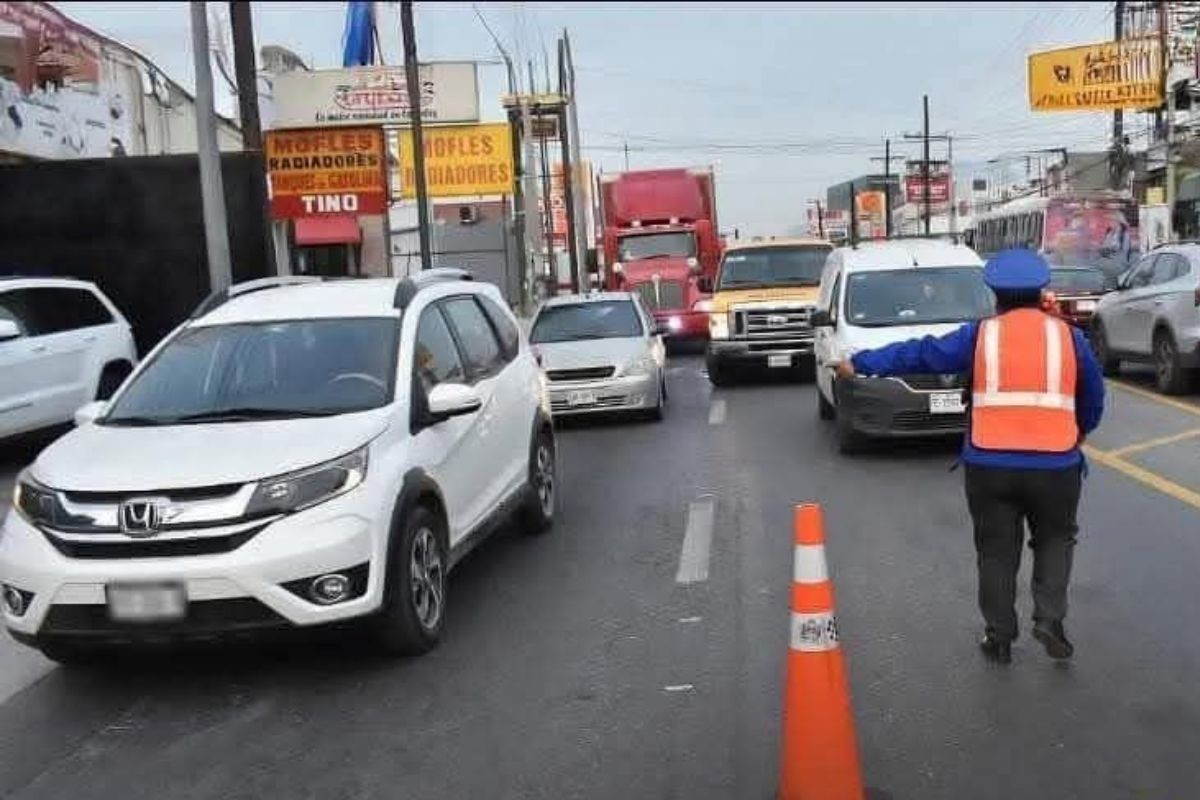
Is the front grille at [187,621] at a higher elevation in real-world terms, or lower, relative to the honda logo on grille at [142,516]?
lower

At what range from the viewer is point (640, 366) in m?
13.7

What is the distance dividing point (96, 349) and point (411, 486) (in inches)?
329

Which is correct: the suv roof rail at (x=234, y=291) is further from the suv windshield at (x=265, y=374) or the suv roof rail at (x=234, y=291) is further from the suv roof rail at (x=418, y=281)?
the suv roof rail at (x=418, y=281)

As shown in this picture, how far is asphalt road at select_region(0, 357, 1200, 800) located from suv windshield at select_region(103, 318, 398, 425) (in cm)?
111

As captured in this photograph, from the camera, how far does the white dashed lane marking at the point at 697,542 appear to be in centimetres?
699

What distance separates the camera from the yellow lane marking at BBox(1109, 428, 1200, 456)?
34.1 ft

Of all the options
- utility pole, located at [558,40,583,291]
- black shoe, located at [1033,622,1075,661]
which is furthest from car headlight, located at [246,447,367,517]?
utility pole, located at [558,40,583,291]

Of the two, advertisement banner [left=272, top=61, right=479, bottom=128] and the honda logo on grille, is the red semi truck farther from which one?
the honda logo on grille

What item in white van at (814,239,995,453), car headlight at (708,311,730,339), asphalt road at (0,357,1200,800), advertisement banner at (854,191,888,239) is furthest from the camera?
advertisement banner at (854,191,888,239)

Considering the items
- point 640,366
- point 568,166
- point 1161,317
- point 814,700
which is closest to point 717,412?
point 640,366

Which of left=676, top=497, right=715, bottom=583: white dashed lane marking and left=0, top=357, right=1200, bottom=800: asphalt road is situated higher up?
left=0, top=357, right=1200, bottom=800: asphalt road

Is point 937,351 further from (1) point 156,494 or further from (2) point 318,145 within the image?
(2) point 318,145

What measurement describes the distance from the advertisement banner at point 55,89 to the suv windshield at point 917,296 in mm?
11691

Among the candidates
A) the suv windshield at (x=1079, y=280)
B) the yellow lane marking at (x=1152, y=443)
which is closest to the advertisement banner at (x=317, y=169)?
the yellow lane marking at (x=1152, y=443)
